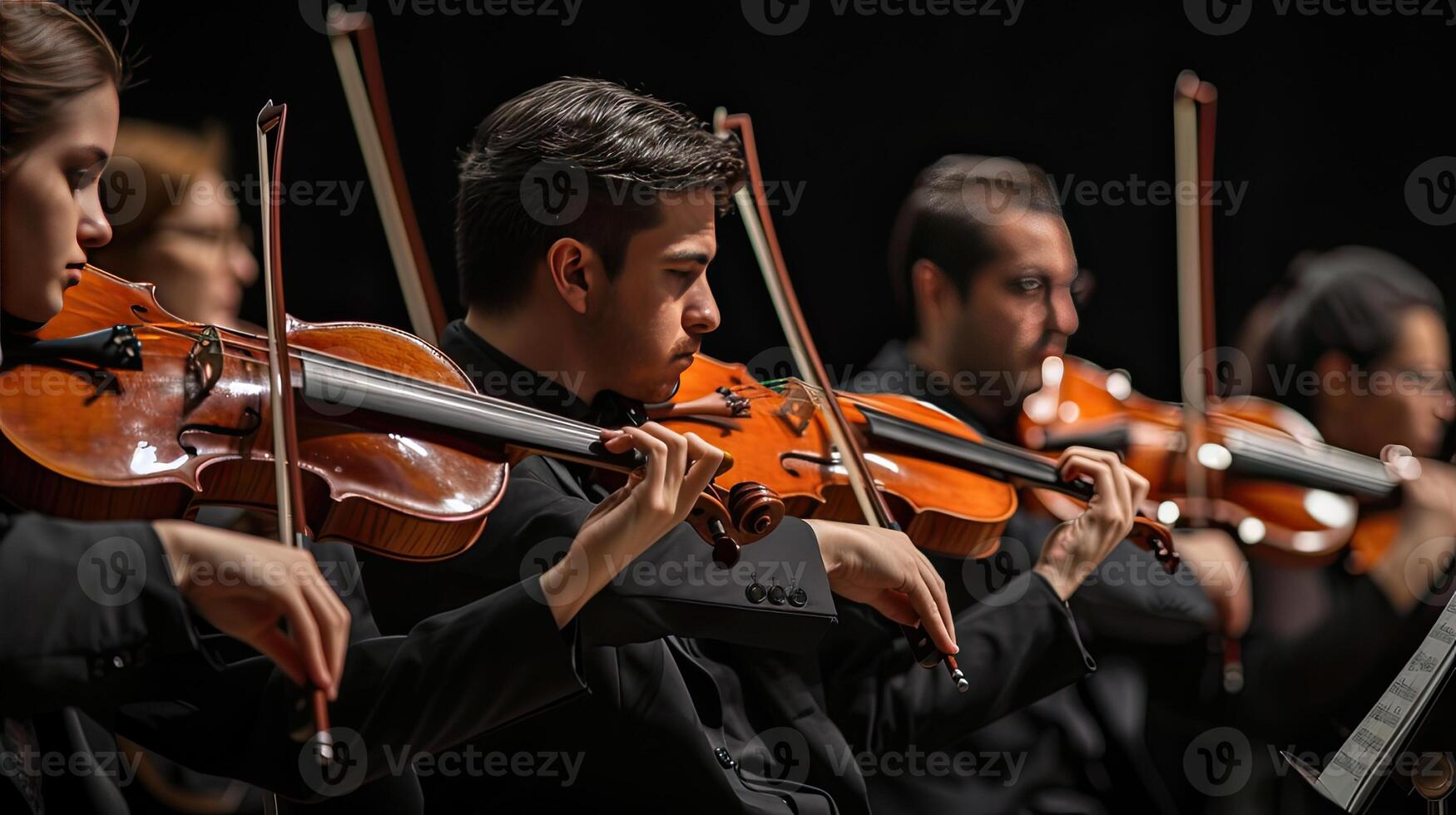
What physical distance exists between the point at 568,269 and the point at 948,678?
0.91 metres

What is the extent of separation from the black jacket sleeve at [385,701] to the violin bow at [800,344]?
58cm

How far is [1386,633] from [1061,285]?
0.96 m

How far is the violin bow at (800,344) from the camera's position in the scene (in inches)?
91.7

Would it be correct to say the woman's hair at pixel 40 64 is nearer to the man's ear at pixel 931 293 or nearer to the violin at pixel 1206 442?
the man's ear at pixel 931 293

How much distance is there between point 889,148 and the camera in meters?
3.02

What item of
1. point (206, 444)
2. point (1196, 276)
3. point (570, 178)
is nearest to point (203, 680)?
point (206, 444)

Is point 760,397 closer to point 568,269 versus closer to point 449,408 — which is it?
point 568,269

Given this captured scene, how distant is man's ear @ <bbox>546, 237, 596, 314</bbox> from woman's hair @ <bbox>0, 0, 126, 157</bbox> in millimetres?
658

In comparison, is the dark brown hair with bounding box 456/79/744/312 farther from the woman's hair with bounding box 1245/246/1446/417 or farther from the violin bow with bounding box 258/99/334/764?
the woman's hair with bounding box 1245/246/1446/417

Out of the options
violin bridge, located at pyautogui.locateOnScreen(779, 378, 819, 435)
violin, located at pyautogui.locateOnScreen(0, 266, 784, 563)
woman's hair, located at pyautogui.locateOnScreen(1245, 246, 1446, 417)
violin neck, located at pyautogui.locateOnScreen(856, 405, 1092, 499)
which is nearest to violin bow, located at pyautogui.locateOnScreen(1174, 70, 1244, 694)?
woman's hair, located at pyautogui.locateOnScreen(1245, 246, 1446, 417)

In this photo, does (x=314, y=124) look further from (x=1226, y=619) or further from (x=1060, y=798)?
(x=1226, y=619)

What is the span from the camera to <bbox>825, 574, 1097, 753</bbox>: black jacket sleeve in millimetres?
2535

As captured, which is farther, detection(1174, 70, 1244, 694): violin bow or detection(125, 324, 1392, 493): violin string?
detection(1174, 70, 1244, 694): violin bow

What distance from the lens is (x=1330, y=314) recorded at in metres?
3.29
